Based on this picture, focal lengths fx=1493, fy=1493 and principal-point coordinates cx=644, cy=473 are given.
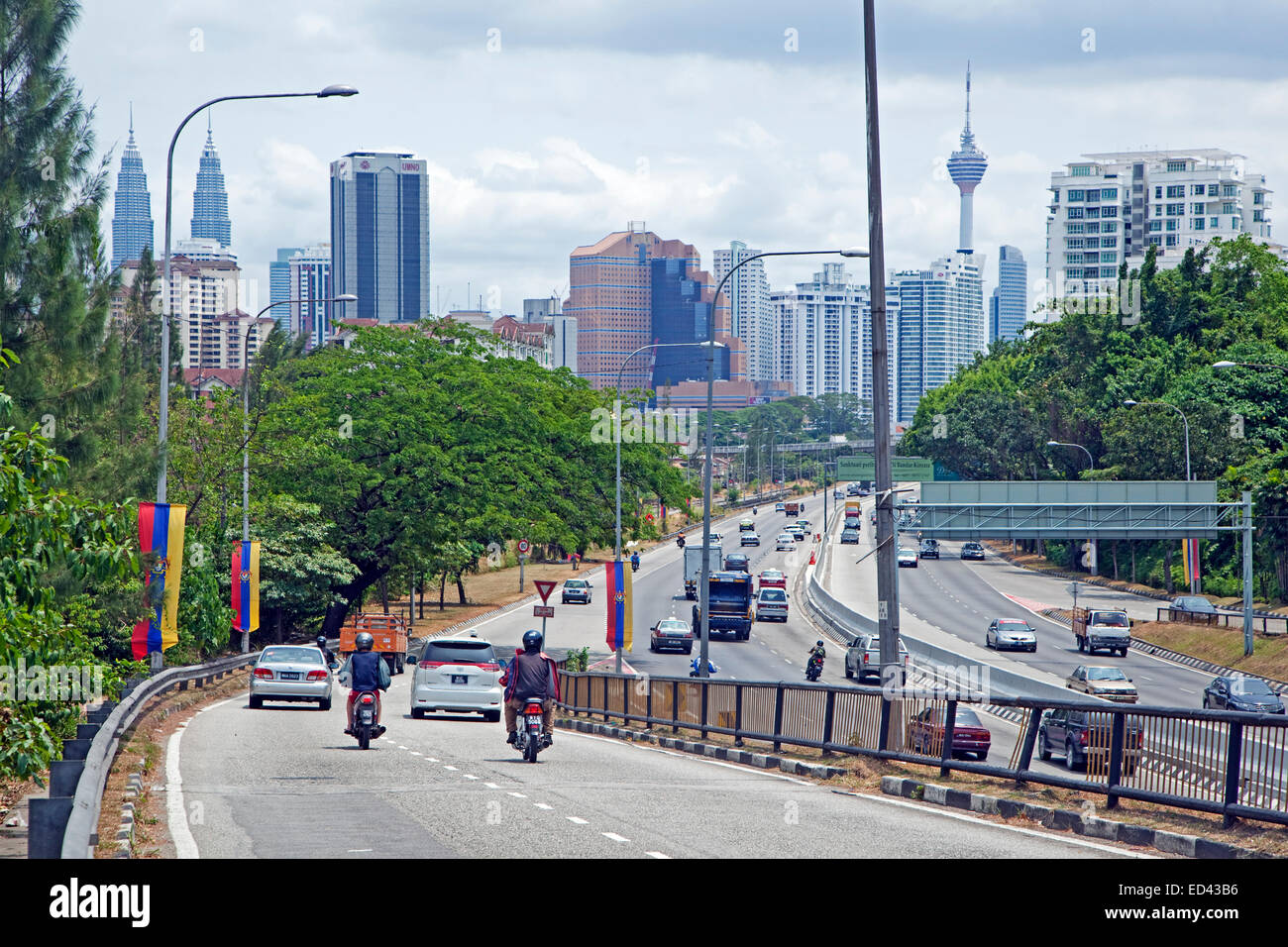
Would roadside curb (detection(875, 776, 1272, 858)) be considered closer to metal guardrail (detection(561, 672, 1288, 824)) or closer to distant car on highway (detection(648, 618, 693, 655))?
metal guardrail (detection(561, 672, 1288, 824))

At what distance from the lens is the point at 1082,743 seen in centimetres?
1741

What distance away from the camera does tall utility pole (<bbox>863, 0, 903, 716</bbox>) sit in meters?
17.1

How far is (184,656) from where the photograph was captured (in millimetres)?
38562

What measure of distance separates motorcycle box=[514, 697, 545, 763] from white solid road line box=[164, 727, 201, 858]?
3977 millimetres

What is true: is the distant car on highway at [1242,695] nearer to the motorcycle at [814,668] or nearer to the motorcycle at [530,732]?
the motorcycle at [814,668]

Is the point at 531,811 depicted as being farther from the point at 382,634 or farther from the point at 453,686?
the point at 382,634

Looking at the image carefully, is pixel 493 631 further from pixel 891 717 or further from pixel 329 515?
pixel 891 717

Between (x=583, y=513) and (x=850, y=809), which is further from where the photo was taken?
(x=583, y=513)

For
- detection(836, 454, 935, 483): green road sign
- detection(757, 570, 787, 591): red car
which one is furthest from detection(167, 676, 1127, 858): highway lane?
detection(836, 454, 935, 483): green road sign
